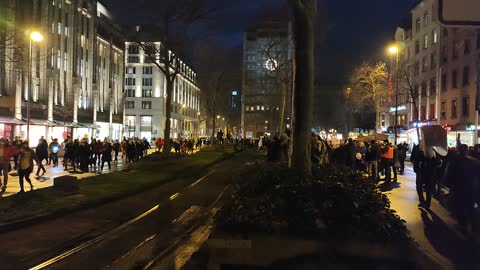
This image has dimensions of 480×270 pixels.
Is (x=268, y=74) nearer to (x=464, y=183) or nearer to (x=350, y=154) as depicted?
(x=350, y=154)

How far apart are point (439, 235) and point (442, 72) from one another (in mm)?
45902

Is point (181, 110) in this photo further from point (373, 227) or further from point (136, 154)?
point (373, 227)

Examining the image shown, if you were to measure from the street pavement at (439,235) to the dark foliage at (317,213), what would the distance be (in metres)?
0.89

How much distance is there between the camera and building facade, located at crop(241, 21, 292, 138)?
36.1 m

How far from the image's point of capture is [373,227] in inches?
262

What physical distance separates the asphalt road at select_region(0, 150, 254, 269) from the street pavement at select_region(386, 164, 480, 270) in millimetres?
4066

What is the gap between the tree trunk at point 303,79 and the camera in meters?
8.45

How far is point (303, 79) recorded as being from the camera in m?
8.45

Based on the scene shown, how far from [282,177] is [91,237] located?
4.19m

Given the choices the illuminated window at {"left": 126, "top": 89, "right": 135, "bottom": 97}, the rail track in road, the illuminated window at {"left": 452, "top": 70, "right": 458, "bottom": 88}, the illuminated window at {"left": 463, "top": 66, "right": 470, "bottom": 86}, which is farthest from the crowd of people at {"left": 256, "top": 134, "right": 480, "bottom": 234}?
the illuminated window at {"left": 126, "top": 89, "right": 135, "bottom": 97}

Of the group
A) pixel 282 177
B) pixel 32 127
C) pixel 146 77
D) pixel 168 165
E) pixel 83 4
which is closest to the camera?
pixel 282 177

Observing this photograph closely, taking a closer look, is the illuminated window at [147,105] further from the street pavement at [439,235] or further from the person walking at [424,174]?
the person walking at [424,174]

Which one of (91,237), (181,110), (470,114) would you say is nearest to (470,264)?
(91,237)

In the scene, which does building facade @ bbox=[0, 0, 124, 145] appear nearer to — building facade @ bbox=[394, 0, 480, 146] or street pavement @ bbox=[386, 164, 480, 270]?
street pavement @ bbox=[386, 164, 480, 270]
